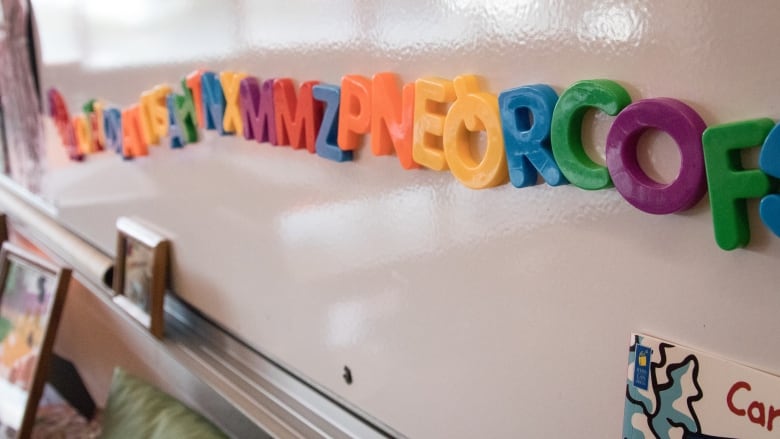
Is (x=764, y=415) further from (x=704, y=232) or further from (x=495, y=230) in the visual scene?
(x=495, y=230)

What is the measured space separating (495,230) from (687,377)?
24cm

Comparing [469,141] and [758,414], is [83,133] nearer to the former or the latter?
[469,141]

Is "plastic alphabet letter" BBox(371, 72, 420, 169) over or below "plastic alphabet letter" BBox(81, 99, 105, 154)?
over

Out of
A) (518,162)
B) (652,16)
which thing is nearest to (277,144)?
(518,162)

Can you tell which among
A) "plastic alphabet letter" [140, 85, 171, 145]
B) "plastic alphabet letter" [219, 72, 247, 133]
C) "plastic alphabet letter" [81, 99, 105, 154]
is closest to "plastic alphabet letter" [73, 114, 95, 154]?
"plastic alphabet letter" [81, 99, 105, 154]

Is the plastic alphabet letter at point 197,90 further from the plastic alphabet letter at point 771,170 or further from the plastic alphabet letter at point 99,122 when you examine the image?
the plastic alphabet letter at point 771,170

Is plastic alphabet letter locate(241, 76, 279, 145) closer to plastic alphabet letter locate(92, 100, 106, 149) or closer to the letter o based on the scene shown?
the letter o

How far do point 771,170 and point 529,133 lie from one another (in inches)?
8.4

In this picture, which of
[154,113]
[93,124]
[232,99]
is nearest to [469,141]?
[232,99]

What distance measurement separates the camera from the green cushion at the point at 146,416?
1.25 m

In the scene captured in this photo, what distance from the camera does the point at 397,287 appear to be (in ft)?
2.94

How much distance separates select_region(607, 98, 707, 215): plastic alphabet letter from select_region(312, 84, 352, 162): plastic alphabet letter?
0.42m

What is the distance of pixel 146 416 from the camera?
1347 millimetres

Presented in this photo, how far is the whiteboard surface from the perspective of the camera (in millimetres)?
554
